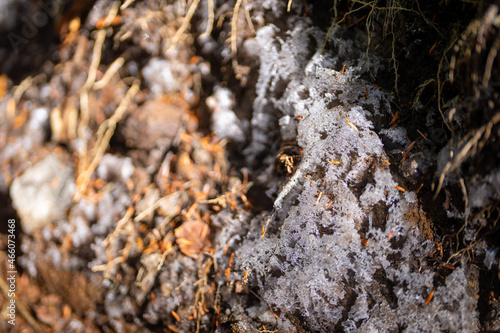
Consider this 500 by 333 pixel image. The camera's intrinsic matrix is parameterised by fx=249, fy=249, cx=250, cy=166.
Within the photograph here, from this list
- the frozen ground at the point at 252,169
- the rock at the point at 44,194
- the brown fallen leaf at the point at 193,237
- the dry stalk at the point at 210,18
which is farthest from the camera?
the rock at the point at 44,194

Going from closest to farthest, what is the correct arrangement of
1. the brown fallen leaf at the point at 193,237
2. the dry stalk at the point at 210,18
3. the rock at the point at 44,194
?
the brown fallen leaf at the point at 193,237 < the dry stalk at the point at 210,18 < the rock at the point at 44,194

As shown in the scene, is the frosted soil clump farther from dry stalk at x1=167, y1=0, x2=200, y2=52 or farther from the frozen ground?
dry stalk at x1=167, y1=0, x2=200, y2=52

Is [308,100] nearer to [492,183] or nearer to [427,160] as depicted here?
[427,160]

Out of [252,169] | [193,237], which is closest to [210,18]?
[252,169]

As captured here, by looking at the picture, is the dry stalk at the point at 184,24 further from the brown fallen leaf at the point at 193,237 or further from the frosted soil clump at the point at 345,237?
the brown fallen leaf at the point at 193,237

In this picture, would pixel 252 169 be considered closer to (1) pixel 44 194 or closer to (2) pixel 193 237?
(2) pixel 193 237

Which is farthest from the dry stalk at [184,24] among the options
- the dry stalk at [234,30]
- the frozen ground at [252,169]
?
the dry stalk at [234,30]
